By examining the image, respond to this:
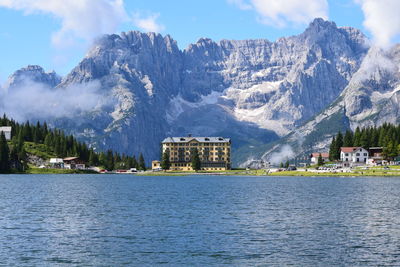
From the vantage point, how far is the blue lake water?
57.5 m

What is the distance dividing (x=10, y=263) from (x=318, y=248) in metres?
30.5

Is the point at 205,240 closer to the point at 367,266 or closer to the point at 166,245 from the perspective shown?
the point at 166,245

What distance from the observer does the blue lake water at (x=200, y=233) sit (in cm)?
5747

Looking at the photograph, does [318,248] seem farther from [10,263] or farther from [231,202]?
[231,202]

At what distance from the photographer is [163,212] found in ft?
316

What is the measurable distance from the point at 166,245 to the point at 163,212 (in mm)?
31961

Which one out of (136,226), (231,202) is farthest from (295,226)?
(231,202)

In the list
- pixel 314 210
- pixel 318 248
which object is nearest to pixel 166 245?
pixel 318 248

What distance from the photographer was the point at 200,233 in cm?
7256

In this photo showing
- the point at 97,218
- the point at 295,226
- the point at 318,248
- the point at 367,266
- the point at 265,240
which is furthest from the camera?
the point at 97,218

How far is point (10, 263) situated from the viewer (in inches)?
2167

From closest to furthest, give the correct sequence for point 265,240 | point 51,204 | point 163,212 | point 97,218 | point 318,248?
point 318,248 → point 265,240 → point 97,218 → point 163,212 → point 51,204

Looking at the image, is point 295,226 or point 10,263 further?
point 295,226

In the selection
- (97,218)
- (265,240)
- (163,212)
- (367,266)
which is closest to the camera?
(367,266)
